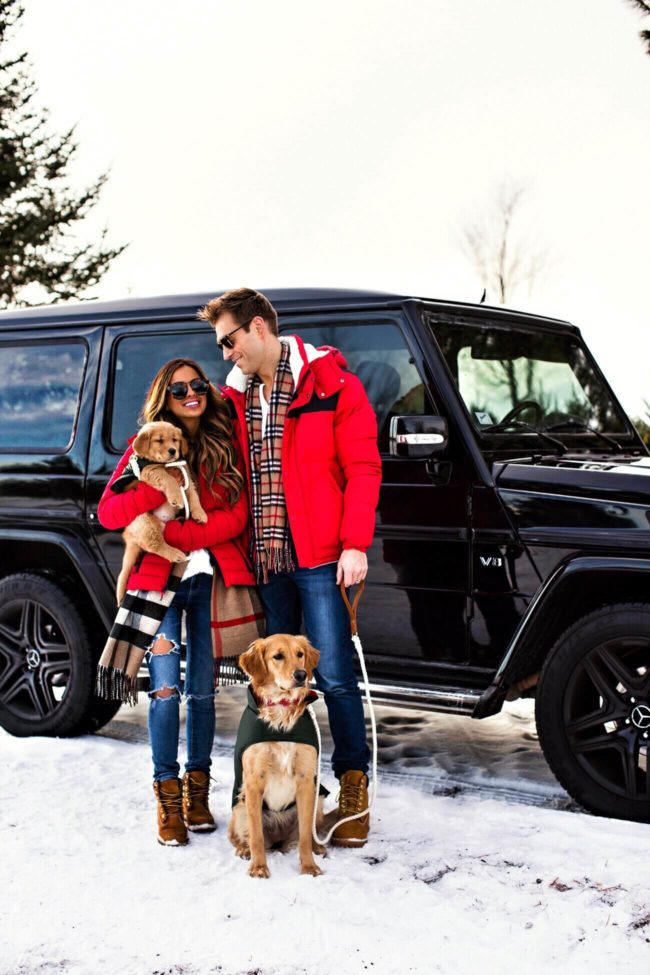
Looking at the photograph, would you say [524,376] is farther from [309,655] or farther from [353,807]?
[353,807]

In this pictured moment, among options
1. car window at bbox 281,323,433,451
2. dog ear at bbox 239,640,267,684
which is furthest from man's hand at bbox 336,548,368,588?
car window at bbox 281,323,433,451

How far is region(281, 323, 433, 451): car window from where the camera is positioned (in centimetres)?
443

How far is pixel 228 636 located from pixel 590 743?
143 centimetres

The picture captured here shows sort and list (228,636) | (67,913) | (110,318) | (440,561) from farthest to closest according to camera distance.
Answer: (110,318)
(440,561)
(228,636)
(67,913)

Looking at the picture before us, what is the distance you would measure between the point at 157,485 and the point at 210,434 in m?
0.27

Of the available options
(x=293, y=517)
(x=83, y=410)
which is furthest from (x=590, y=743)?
(x=83, y=410)

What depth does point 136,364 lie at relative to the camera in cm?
515

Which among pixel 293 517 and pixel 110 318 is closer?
pixel 293 517

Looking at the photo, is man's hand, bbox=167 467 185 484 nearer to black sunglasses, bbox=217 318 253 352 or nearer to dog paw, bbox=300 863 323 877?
black sunglasses, bbox=217 318 253 352

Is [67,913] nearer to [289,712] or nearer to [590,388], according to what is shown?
[289,712]

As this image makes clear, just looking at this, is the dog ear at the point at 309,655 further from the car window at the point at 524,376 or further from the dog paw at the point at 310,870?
the car window at the point at 524,376

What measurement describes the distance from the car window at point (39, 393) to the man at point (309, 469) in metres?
1.53

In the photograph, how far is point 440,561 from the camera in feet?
14.3

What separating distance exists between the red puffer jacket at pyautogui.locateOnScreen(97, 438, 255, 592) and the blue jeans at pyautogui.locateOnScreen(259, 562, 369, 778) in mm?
161
